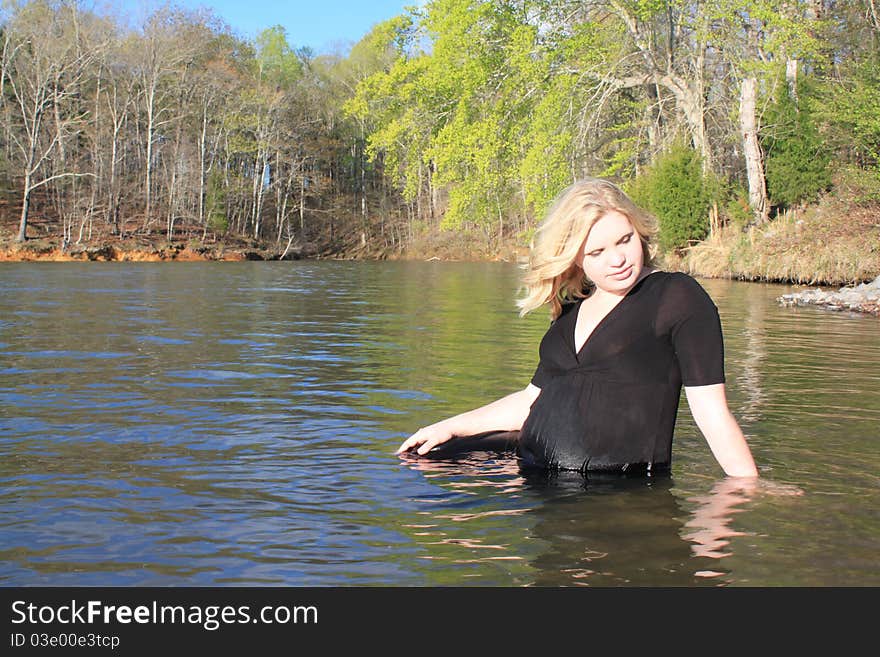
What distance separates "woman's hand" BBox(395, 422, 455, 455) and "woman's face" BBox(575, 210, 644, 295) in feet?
4.67

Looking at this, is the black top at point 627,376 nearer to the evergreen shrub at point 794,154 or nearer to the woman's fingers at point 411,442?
the woman's fingers at point 411,442

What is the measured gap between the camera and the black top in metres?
4.31

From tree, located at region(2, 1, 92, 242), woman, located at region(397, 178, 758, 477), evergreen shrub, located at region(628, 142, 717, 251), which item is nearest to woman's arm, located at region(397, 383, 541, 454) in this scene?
woman, located at region(397, 178, 758, 477)

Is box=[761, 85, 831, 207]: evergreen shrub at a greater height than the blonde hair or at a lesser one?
greater

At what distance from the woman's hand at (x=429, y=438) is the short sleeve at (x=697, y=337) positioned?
5.09 ft

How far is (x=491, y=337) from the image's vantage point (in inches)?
524

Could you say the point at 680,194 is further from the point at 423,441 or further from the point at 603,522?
the point at 603,522

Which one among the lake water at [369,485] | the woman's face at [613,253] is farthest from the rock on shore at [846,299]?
the woman's face at [613,253]

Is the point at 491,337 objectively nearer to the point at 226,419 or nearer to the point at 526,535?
the point at 226,419

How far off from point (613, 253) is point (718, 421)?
2.93 feet

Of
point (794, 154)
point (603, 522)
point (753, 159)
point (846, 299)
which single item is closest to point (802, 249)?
point (794, 154)

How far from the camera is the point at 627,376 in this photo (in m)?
4.55

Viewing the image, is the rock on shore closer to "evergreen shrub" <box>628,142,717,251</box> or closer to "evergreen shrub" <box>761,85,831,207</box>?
"evergreen shrub" <box>761,85,831,207</box>
